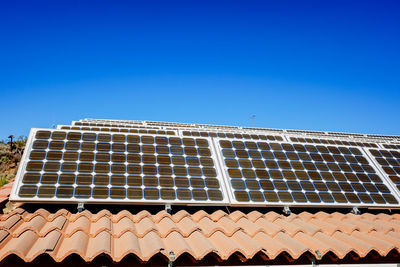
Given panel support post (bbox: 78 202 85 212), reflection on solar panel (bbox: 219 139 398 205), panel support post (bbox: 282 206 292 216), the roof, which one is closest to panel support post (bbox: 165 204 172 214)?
the roof

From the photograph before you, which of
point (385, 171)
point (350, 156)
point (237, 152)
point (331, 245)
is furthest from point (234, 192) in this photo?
point (385, 171)

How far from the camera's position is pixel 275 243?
210 inches

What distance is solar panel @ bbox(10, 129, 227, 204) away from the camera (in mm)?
6141

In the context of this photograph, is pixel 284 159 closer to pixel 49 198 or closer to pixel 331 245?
pixel 331 245

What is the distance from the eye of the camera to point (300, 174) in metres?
7.99

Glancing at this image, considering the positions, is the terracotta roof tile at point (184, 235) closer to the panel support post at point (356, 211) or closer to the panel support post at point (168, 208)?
the panel support post at point (168, 208)

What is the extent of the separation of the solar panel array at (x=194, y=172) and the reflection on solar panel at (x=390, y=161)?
0.04 meters

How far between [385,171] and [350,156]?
1077mm

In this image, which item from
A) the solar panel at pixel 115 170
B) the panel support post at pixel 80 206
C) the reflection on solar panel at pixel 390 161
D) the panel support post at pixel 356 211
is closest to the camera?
the panel support post at pixel 80 206

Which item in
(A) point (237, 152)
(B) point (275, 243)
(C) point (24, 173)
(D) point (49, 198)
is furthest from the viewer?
(A) point (237, 152)

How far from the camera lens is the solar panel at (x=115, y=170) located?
20.1 feet

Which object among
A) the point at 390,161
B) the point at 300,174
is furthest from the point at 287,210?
the point at 390,161

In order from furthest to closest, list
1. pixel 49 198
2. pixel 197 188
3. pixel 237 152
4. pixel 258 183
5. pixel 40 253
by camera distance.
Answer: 1. pixel 237 152
2. pixel 258 183
3. pixel 197 188
4. pixel 49 198
5. pixel 40 253

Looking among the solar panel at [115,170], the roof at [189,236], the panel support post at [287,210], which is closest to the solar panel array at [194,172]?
the solar panel at [115,170]
